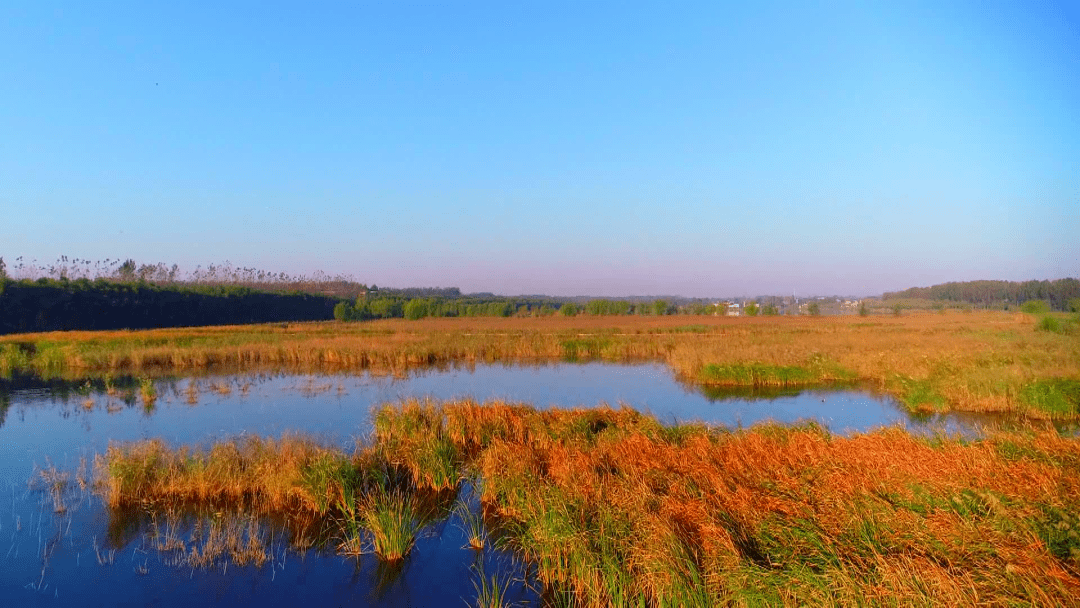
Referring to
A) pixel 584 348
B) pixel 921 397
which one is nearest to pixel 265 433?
pixel 921 397

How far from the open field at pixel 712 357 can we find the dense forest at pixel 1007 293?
1.80 metres

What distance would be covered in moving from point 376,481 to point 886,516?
256 inches

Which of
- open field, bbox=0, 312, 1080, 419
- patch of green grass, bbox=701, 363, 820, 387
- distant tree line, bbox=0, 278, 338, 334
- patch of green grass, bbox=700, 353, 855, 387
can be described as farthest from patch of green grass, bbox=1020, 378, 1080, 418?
distant tree line, bbox=0, 278, 338, 334

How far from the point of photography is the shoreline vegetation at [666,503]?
503 cm

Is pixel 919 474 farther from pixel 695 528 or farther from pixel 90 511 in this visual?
pixel 90 511

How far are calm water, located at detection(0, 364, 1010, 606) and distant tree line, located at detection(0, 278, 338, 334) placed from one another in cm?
2452

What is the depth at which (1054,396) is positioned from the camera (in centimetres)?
1500

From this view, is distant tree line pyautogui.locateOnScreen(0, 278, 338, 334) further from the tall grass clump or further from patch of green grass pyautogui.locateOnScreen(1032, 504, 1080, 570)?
patch of green grass pyautogui.locateOnScreen(1032, 504, 1080, 570)

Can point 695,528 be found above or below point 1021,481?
below

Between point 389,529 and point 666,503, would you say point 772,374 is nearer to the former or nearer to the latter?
point 666,503

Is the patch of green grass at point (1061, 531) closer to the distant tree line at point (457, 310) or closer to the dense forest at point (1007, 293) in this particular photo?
the dense forest at point (1007, 293)

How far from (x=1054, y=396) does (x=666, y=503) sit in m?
13.0

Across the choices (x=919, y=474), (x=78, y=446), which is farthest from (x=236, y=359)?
(x=919, y=474)

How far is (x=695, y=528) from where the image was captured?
6.33m
